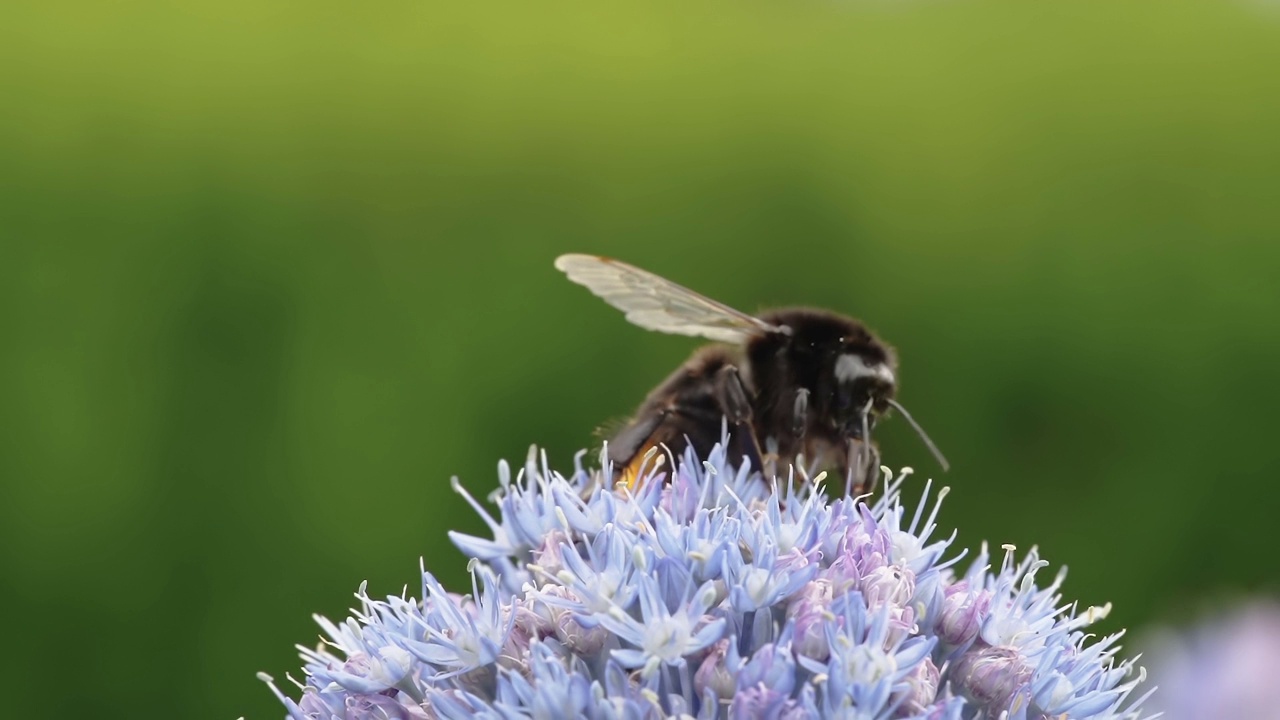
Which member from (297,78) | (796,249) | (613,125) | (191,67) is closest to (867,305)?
(796,249)

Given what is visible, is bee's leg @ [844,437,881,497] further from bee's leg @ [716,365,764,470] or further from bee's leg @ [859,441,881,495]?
bee's leg @ [716,365,764,470]

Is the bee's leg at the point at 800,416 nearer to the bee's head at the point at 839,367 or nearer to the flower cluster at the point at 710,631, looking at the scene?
the bee's head at the point at 839,367

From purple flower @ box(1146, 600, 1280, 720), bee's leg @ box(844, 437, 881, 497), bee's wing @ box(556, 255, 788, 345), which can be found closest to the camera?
bee's leg @ box(844, 437, 881, 497)

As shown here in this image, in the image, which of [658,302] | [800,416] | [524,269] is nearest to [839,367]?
[800,416]

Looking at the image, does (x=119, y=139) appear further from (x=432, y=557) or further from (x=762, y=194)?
(x=762, y=194)

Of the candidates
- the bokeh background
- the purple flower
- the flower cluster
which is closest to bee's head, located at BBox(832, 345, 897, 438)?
the flower cluster

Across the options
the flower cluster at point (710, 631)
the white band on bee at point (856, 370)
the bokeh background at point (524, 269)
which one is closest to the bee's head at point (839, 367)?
the white band on bee at point (856, 370)
